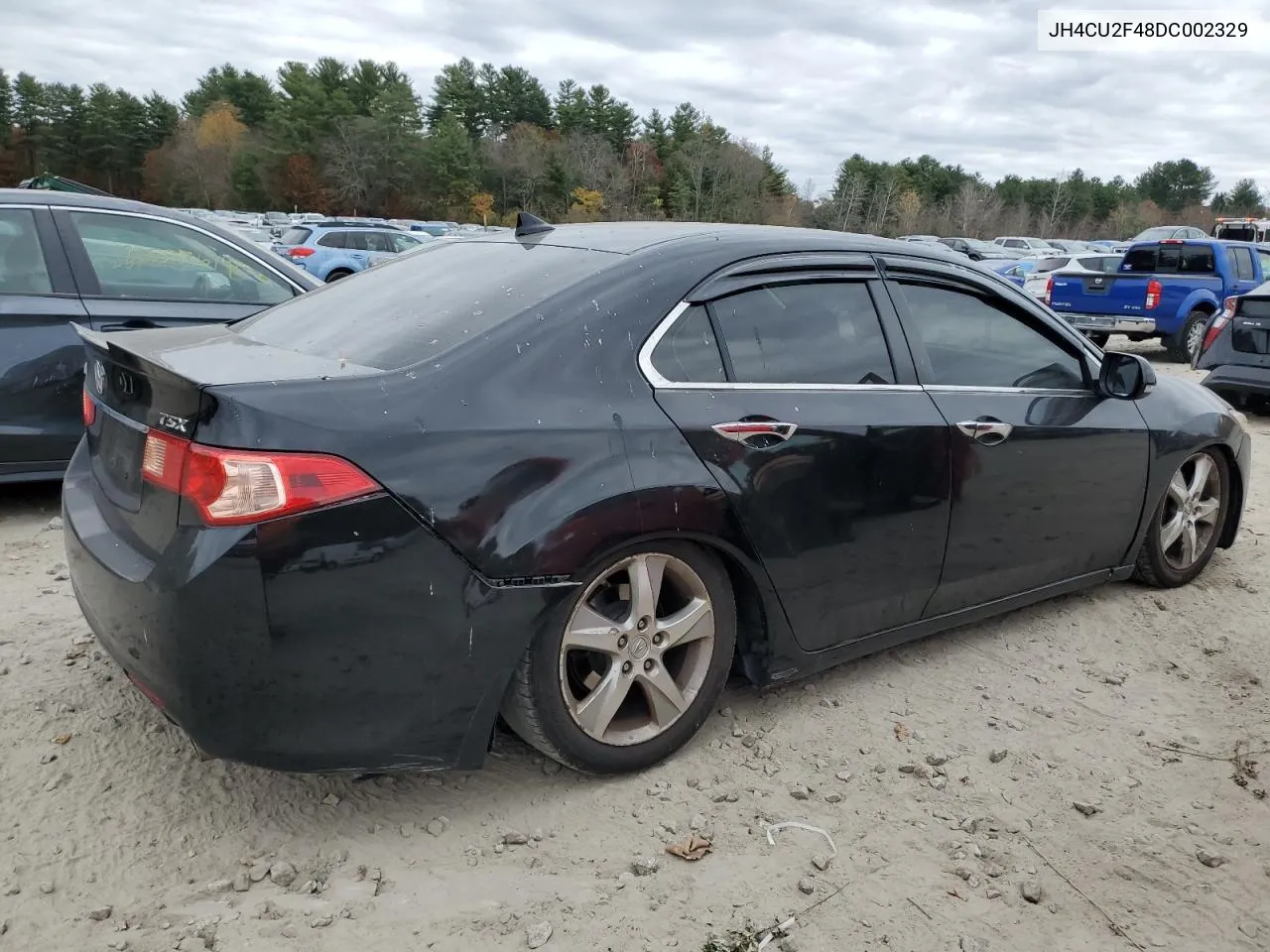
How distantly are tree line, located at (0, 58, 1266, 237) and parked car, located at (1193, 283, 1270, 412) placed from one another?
4930cm

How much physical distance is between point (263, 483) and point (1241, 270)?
1531 cm

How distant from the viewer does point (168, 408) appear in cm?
238

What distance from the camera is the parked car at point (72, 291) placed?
190 inches

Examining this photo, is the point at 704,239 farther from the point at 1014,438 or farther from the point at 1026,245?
the point at 1026,245

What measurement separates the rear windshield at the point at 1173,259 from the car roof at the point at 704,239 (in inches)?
487

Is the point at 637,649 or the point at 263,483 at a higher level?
the point at 263,483

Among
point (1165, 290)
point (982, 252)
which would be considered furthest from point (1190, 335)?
point (982, 252)

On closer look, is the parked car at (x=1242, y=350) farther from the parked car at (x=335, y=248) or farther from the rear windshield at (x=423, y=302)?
the parked car at (x=335, y=248)

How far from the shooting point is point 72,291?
4.97 meters

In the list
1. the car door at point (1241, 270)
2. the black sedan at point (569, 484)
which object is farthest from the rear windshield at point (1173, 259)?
the black sedan at point (569, 484)

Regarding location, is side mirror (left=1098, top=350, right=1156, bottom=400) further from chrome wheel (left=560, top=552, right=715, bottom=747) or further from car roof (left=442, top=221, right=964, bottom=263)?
chrome wheel (left=560, top=552, right=715, bottom=747)

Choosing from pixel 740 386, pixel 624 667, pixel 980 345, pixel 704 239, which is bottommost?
pixel 624 667

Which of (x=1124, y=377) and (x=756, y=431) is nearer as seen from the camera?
(x=756, y=431)

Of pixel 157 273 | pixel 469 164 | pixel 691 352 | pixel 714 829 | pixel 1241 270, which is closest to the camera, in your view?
pixel 714 829
